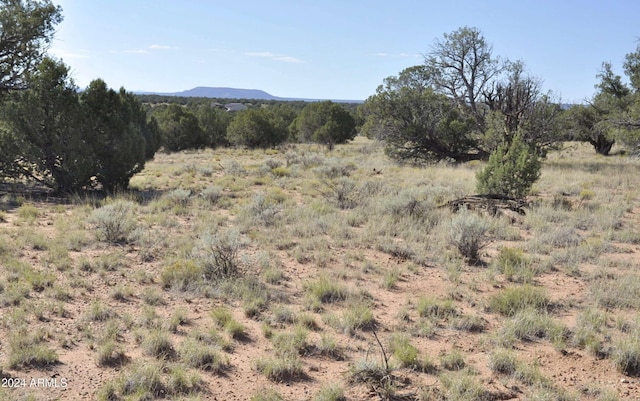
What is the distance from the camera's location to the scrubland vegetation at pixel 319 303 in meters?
4.14

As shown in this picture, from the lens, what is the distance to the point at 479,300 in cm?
598

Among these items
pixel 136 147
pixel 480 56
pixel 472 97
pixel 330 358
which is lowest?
pixel 330 358

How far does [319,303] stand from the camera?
5.76 meters

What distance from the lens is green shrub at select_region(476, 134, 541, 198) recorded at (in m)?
11.6

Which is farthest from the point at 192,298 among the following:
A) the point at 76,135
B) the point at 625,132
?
the point at 625,132

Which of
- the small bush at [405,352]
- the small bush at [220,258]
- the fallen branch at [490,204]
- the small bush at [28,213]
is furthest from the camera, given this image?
the fallen branch at [490,204]

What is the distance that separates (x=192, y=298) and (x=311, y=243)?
9.28 feet

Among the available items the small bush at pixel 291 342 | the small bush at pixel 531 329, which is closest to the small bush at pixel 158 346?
the small bush at pixel 291 342

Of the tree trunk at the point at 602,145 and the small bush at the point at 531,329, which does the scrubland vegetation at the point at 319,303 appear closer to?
the small bush at the point at 531,329

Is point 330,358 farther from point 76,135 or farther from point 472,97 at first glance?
point 472,97

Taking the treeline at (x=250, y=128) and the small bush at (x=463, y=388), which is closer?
the small bush at (x=463, y=388)

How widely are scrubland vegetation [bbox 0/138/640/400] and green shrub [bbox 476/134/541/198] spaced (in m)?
1.08

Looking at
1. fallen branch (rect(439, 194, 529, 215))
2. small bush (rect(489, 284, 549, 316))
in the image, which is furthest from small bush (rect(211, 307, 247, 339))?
fallen branch (rect(439, 194, 529, 215))

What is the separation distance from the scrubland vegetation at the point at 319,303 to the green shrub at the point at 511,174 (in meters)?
1.08
